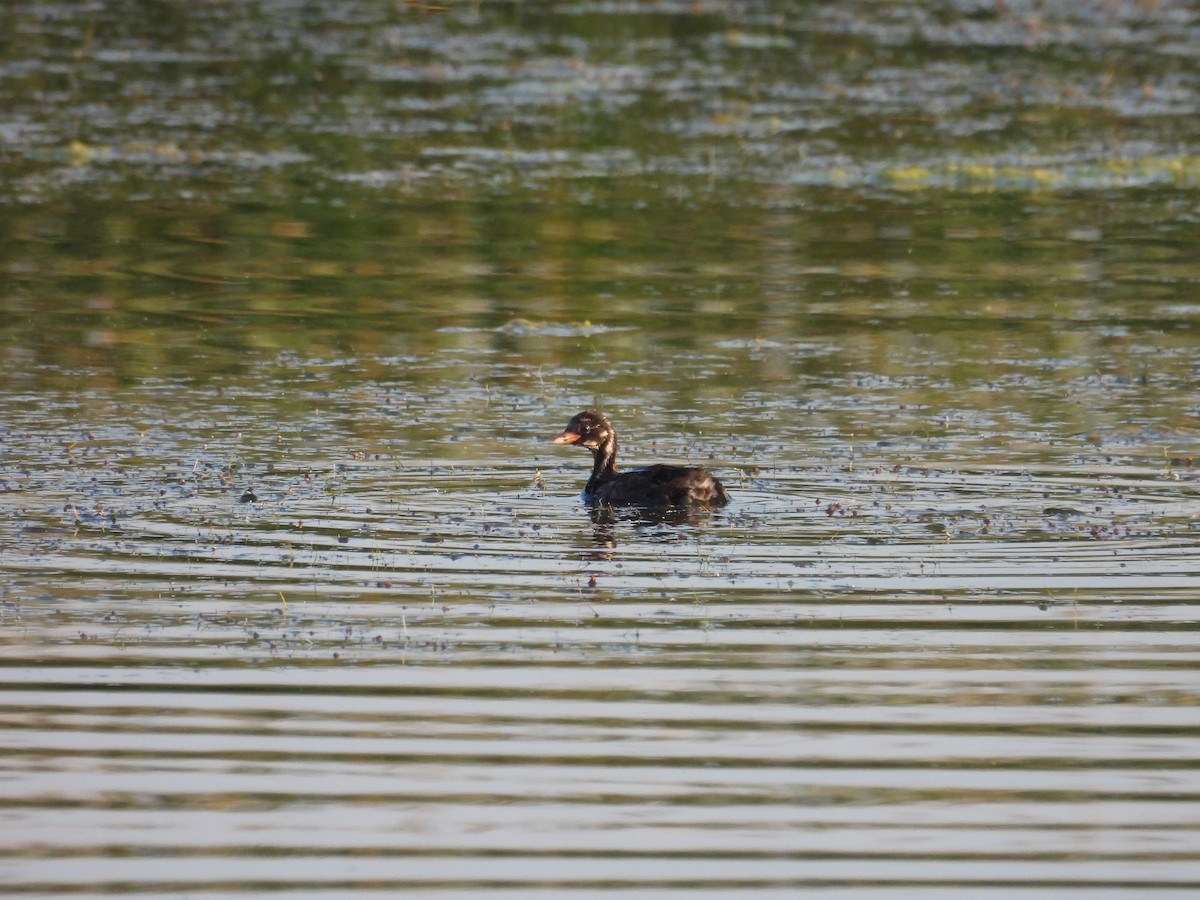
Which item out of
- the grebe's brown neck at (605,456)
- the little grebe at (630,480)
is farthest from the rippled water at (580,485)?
the grebe's brown neck at (605,456)

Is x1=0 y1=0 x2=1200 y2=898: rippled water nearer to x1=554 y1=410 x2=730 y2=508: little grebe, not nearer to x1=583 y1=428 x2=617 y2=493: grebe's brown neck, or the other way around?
x1=554 y1=410 x2=730 y2=508: little grebe

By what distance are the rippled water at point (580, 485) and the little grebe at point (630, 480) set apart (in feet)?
0.82

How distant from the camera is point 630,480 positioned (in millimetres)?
13484

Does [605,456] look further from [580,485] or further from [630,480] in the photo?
[630,480]

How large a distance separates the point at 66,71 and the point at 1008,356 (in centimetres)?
1784

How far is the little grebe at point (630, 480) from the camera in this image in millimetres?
12969

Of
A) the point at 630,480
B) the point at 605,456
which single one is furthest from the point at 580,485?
the point at 630,480

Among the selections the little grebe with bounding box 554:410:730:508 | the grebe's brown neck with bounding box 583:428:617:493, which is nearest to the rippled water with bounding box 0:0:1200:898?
the little grebe with bounding box 554:410:730:508

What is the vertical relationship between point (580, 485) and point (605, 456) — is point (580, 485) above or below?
below

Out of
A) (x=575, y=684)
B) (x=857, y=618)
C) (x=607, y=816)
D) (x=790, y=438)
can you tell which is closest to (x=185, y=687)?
(x=575, y=684)

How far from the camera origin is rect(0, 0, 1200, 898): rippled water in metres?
8.09

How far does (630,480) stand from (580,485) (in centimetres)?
97

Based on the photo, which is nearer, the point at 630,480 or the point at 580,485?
the point at 630,480

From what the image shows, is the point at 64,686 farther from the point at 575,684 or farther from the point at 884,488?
the point at 884,488
